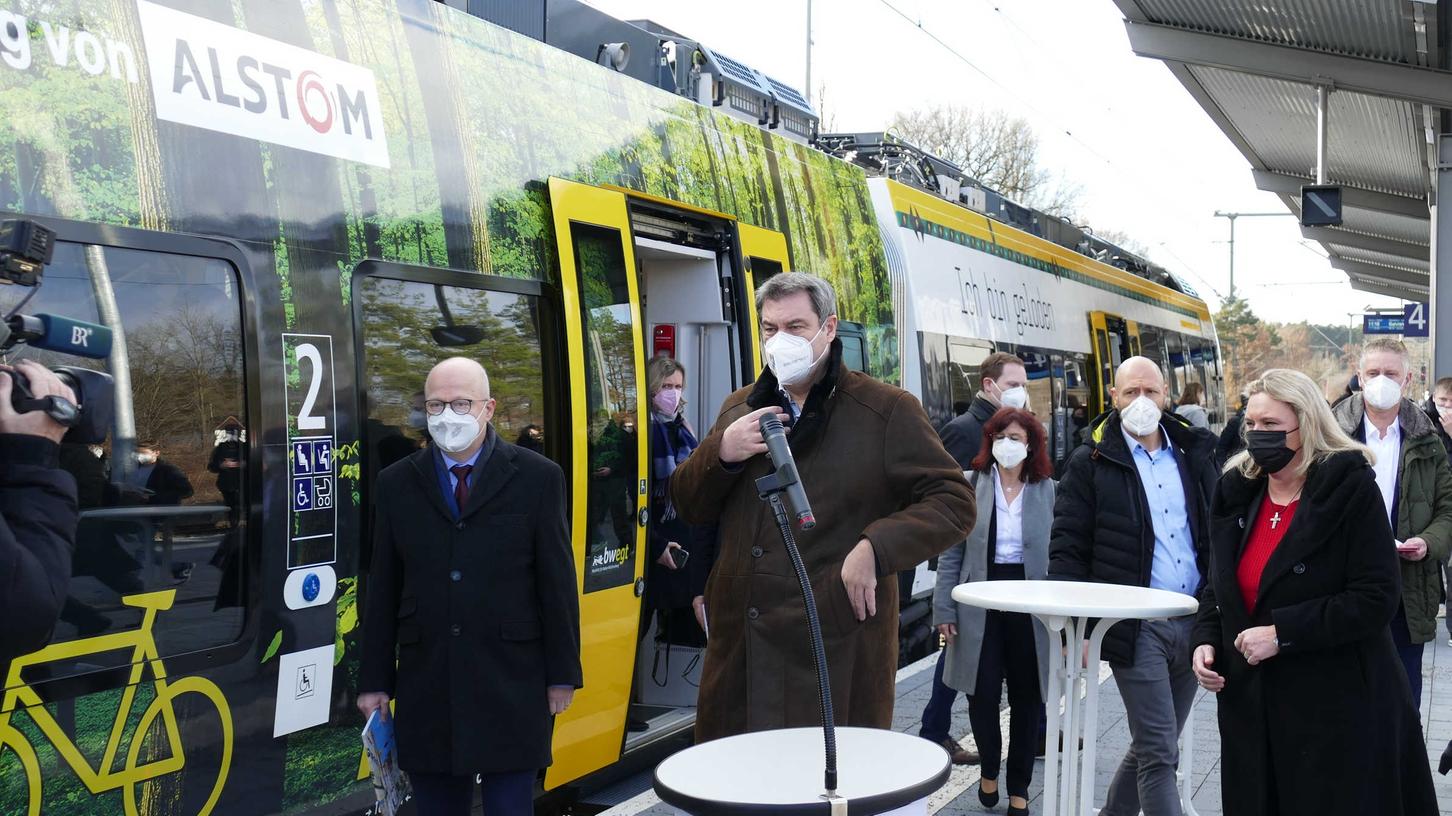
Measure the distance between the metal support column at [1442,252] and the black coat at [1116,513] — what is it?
916cm

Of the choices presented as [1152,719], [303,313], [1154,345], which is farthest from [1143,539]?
[1154,345]

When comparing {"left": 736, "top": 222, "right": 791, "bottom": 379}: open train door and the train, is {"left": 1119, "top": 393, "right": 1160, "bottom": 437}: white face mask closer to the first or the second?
the train

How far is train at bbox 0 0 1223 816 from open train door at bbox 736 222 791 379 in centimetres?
3

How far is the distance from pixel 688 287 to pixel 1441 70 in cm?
875

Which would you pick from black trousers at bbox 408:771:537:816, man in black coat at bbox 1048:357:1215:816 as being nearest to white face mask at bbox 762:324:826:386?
black trousers at bbox 408:771:537:816

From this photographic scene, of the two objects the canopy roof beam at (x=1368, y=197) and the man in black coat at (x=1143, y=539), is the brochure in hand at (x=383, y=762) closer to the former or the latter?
the man in black coat at (x=1143, y=539)

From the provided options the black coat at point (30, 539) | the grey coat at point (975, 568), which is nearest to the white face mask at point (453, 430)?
the black coat at point (30, 539)

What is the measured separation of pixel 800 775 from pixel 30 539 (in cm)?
157

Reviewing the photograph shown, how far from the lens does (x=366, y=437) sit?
4.78 meters

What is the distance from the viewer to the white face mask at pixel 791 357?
12.9ft

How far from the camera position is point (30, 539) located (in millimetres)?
2660

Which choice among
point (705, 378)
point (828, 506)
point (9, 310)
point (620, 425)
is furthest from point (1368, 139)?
point (9, 310)

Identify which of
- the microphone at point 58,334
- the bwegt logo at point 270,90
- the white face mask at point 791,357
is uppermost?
the bwegt logo at point 270,90

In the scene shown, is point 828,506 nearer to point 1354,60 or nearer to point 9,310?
point 9,310
